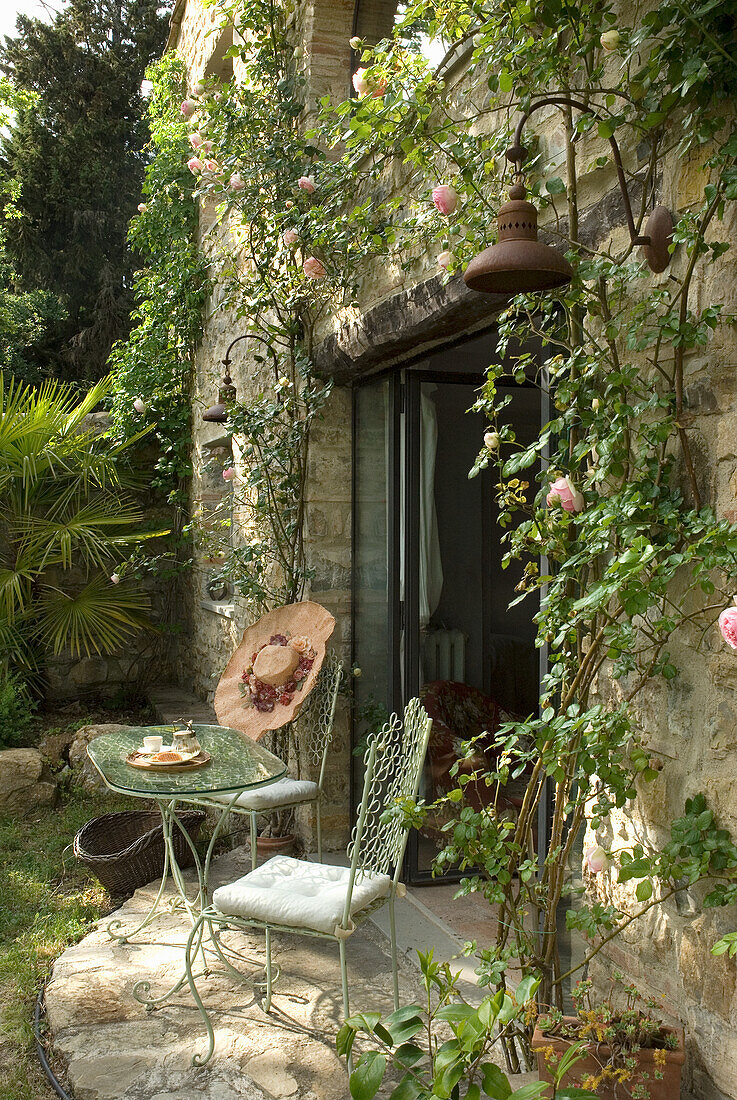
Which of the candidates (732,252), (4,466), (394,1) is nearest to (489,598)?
(732,252)

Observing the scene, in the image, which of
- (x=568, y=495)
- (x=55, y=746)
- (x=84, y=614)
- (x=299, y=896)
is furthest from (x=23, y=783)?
(x=568, y=495)

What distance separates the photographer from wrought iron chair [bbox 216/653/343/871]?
144 inches

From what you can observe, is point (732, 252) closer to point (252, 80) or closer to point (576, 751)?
point (576, 751)

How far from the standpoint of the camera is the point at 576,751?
193cm

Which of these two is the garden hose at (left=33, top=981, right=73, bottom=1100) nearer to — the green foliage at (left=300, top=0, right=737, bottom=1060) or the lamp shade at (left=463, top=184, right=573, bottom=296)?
the green foliage at (left=300, top=0, right=737, bottom=1060)

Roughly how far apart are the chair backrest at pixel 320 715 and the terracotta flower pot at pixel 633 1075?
2.13 m

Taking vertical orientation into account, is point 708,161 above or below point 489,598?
above

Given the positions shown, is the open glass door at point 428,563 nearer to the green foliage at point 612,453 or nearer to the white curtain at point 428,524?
the white curtain at point 428,524

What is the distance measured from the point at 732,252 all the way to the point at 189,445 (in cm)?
567

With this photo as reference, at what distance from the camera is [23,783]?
204 inches

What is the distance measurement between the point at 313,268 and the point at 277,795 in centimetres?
219

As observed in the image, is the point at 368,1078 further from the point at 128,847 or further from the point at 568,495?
the point at 128,847

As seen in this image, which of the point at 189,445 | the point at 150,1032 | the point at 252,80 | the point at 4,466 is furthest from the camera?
the point at 189,445

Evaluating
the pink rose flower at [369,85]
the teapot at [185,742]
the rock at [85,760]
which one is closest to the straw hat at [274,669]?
the teapot at [185,742]
